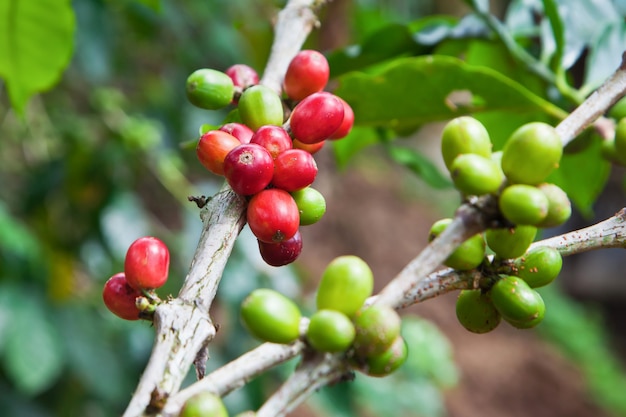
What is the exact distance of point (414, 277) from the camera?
0.39 meters

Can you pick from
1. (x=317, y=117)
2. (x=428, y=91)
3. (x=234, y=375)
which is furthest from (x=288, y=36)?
(x=234, y=375)

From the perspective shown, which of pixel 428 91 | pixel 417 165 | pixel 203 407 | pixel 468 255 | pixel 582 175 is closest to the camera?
pixel 203 407

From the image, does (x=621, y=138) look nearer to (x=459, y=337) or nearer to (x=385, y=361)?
(x=385, y=361)

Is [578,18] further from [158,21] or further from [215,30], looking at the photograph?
[215,30]

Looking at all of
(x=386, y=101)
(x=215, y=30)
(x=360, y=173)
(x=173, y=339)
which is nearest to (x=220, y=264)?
(x=173, y=339)

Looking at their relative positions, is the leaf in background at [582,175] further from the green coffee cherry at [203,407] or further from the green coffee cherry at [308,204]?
the green coffee cherry at [203,407]

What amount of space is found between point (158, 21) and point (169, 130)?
0.34m

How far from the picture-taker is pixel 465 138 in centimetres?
46

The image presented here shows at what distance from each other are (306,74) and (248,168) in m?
0.15

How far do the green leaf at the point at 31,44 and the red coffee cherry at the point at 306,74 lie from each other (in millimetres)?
572

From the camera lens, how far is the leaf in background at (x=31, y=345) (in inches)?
61.0

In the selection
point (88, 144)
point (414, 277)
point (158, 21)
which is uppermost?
point (158, 21)

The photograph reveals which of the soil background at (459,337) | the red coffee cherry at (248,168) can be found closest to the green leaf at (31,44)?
the red coffee cherry at (248,168)

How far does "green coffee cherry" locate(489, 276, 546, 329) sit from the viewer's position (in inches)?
18.1
